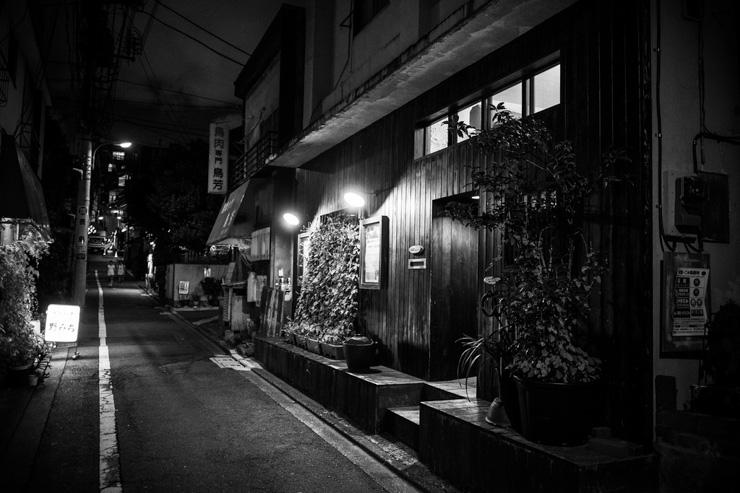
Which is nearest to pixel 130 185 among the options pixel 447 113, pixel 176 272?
pixel 176 272

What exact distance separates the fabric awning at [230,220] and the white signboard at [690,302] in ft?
48.5

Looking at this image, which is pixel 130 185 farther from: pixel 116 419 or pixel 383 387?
pixel 383 387

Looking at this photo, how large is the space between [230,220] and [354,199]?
881cm

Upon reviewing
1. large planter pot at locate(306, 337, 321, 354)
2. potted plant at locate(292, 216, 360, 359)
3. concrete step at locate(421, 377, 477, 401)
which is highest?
potted plant at locate(292, 216, 360, 359)

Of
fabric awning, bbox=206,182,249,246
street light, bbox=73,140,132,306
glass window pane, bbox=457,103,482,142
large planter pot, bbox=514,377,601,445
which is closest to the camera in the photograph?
large planter pot, bbox=514,377,601,445

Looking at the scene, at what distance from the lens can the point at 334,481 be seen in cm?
572

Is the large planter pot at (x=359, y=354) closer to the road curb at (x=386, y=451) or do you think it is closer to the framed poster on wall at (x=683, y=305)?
the road curb at (x=386, y=451)

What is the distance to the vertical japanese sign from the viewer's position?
68.3 feet

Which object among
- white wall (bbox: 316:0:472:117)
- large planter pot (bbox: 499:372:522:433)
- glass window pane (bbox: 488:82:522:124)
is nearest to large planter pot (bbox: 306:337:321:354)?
white wall (bbox: 316:0:472:117)

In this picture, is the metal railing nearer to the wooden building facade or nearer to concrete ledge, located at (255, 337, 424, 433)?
the wooden building facade

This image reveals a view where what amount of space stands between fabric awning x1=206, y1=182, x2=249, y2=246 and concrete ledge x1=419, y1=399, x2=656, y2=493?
13197 millimetres

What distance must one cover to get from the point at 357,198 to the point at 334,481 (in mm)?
6050

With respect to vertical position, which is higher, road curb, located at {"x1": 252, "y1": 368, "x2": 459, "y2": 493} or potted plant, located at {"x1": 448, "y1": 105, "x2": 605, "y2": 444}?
potted plant, located at {"x1": 448, "y1": 105, "x2": 605, "y2": 444}

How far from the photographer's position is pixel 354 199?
34.6 feet
